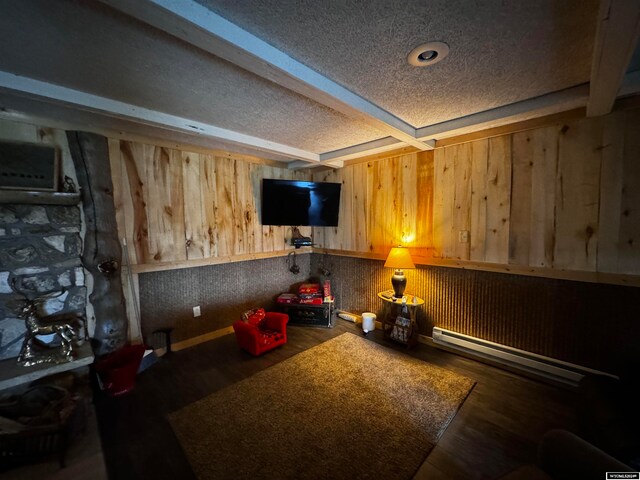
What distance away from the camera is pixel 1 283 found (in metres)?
1.78

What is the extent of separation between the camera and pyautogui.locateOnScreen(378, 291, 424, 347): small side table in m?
2.80

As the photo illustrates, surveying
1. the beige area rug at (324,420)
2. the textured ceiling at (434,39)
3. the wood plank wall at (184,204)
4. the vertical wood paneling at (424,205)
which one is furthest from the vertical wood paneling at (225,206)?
the vertical wood paneling at (424,205)

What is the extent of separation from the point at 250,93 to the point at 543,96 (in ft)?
6.86

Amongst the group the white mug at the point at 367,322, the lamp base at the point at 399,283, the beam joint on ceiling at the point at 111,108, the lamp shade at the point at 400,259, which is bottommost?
the white mug at the point at 367,322

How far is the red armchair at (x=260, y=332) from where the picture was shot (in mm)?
2635

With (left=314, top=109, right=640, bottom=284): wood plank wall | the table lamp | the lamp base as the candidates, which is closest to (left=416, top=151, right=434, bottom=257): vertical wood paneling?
(left=314, top=109, right=640, bottom=284): wood plank wall

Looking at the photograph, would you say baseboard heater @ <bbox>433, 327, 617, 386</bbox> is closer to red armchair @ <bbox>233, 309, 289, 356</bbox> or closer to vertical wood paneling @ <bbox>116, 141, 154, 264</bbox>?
red armchair @ <bbox>233, 309, 289, 356</bbox>

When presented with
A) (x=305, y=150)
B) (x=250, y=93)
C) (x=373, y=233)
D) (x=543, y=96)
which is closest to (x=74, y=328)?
(x=250, y=93)

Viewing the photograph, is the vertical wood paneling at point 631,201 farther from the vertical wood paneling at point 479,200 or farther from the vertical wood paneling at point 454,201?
the vertical wood paneling at point 479,200

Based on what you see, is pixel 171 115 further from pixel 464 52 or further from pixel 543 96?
pixel 543 96

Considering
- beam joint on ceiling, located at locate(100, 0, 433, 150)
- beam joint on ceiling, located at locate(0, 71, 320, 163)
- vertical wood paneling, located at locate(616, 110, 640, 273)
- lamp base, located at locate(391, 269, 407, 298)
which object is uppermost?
beam joint on ceiling, located at locate(0, 71, 320, 163)

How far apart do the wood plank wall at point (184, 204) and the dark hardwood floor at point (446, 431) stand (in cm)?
115

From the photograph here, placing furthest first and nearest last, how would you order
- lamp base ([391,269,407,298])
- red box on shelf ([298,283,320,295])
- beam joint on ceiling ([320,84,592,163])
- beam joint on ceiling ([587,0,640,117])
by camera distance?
red box on shelf ([298,283,320,295])
lamp base ([391,269,407,298])
beam joint on ceiling ([320,84,592,163])
beam joint on ceiling ([587,0,640,117])

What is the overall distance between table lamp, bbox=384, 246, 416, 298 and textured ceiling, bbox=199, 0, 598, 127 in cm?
156
